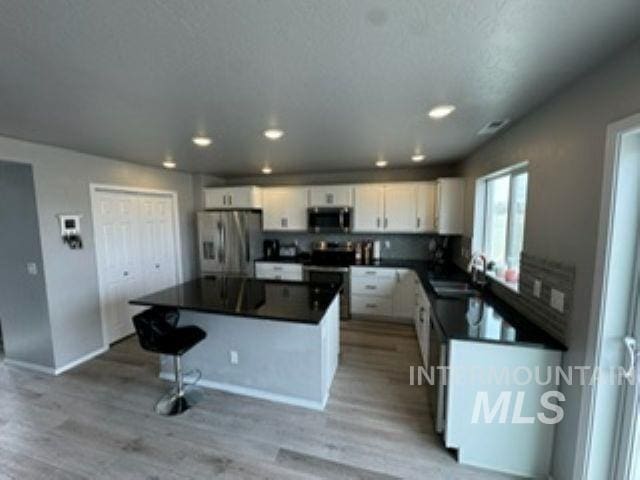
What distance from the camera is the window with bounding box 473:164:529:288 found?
256 cm

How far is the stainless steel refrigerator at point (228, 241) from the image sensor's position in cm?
470

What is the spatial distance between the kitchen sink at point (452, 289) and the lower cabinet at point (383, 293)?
98cm

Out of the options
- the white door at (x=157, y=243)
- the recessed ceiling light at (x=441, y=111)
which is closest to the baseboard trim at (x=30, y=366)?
the white door at (x=157, y=243)

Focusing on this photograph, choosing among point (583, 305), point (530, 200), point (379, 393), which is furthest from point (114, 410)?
point (530, 200)

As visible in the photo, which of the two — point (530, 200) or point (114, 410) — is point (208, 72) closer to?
point (530, 200)

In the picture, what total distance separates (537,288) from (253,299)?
88.8 inches

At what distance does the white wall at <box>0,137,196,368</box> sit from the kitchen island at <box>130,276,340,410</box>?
122cm

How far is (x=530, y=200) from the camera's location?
2.14 m

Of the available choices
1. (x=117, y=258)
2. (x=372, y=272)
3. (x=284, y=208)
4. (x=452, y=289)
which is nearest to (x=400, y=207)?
(x=372, y=272)

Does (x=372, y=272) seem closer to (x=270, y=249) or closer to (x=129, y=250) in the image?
(x=270, y=249)

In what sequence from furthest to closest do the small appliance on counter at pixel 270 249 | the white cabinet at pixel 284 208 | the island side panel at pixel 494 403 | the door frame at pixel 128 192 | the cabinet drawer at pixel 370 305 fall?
the small appliance on counter at pixel 270 249 → the white cabinet at pixel 284 208 → the cabinet drawer at pixel 370 305 → the door frame at pixel 128 192 → the island side panel at pixel 494 403

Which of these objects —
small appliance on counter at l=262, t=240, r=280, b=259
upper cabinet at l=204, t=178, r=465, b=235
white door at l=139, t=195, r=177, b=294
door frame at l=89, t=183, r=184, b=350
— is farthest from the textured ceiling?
small appliance on counter at l=262, t=240, r=280, b=259

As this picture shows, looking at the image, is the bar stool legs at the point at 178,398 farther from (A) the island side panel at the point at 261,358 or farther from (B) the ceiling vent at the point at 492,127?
(B) the ceiling vent at the point at 492,127

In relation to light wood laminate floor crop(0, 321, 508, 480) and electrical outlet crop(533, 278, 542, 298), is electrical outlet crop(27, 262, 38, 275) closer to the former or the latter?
light wood laminate floor crop(0, 321, 508, 480)
